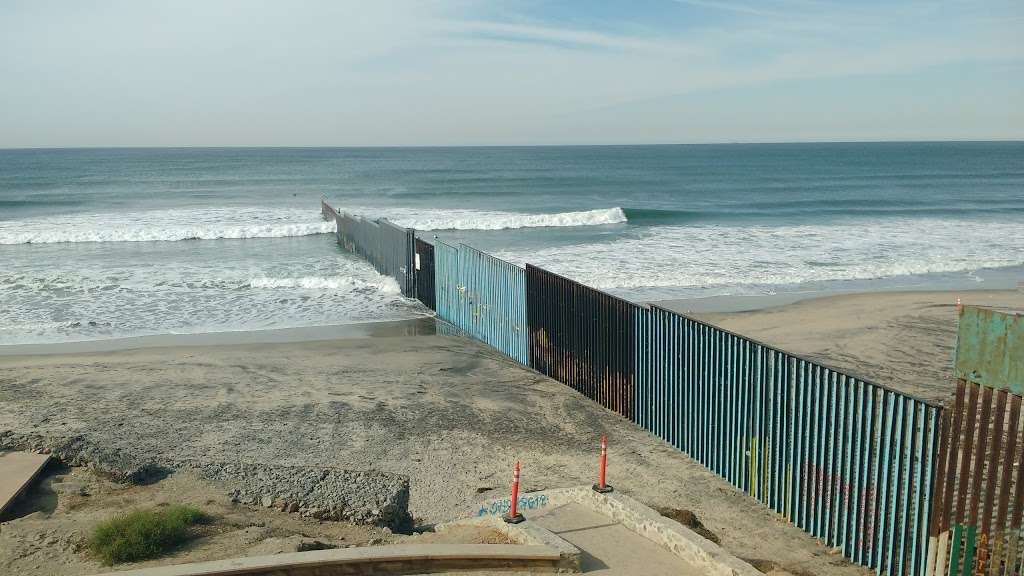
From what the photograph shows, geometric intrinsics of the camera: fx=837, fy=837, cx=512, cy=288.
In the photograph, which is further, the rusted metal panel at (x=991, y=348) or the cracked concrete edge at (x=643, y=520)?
the cracked concrete edge at (x=643, y=520)

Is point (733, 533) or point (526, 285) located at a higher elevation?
point (526, 285)

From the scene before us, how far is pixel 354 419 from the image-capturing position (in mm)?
13789

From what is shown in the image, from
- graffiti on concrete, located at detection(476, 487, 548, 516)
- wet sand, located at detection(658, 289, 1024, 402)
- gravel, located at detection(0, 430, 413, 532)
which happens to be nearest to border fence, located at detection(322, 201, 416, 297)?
wet sand, located at detection(658, 289, 1024, 402)

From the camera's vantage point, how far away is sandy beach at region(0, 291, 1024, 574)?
35.9 feet

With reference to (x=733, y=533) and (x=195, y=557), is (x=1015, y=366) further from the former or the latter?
(x=195, y=557)

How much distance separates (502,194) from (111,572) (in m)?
67.7

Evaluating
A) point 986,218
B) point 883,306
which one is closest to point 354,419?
point 883,306

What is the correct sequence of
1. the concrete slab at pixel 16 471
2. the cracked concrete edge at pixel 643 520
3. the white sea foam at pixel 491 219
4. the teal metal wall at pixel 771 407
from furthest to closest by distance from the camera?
1. the white sea foam at pixel 491 219
2. the concrete slab at pixel 16 471
3. the teal metal wall at pixel 771 407
4. the cracked concrete edge at pixel 643 520

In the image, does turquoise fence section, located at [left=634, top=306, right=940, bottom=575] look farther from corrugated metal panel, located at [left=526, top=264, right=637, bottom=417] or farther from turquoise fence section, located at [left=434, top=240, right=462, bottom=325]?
turquoise fence section, located at [left=434, top=240, right=462, bottom=325]

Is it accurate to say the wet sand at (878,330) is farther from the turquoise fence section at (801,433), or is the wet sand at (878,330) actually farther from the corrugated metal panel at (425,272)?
the corrugated metal panel at (425,272)

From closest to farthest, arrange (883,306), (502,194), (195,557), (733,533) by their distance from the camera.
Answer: (195,557) → (733,533) → (883,306) → (502,194)

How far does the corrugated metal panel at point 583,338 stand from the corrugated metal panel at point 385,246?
300 inches

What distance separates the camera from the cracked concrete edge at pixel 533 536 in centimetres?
783

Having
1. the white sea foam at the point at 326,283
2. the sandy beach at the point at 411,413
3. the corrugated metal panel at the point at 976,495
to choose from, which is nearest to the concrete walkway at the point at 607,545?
the sandy beach at the point at 411,413
